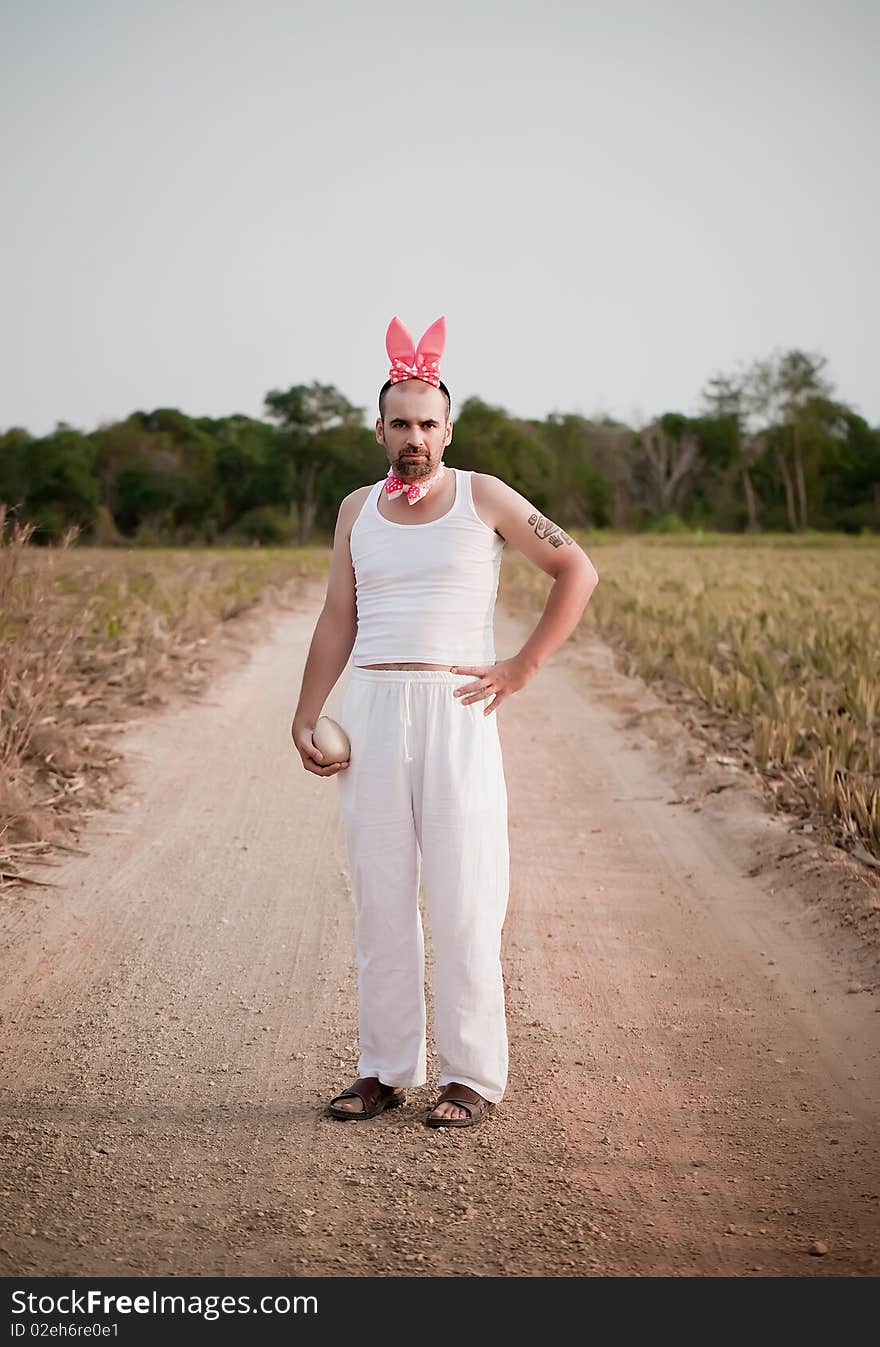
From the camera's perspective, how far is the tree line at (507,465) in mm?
59031

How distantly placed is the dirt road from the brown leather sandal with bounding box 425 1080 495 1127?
4cm

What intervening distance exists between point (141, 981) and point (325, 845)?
2.13 meters

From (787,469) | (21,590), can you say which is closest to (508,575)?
(21,590)

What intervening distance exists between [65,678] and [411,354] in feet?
23.9

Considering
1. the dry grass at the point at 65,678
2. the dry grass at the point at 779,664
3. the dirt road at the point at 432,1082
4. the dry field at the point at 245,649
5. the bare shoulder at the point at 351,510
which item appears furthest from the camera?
the dry grass at the point at 779,664

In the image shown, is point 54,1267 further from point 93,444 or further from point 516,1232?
point 93,444

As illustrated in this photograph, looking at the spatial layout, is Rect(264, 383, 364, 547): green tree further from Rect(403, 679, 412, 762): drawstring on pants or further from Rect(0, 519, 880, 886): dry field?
Rect(403, 679, 412, 762): drawstring on pants

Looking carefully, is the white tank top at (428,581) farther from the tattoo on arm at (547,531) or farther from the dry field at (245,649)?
the dry field at (245,649)

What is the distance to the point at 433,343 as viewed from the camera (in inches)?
157

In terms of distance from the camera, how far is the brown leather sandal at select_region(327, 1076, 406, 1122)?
4117 mm

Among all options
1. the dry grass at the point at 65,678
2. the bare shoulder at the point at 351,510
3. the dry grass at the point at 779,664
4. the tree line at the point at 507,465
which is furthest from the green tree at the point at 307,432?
the bare shoulder at the point at 351,510

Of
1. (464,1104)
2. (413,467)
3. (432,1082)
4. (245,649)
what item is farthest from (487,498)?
(245,649)

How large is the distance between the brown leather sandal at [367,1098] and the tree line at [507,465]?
151ft
